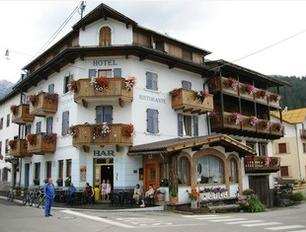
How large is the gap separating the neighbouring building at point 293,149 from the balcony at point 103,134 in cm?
3219

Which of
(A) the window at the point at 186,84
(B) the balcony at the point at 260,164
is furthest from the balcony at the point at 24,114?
(B) the balcony at the point at 260,164

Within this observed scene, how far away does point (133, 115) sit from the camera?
26844 mm

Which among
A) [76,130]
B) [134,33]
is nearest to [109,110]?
[76,130]

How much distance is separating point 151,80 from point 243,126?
9.21 metres

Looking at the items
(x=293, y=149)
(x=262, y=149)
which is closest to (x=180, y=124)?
(x=262, y=149)

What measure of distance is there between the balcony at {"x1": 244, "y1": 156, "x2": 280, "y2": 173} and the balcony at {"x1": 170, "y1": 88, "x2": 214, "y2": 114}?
5867 mm

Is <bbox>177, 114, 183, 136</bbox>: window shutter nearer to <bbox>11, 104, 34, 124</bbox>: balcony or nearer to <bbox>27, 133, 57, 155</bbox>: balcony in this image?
<bbox>27, 133, 57, 155</bbox>: balcony

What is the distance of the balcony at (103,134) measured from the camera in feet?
Result: 82.3

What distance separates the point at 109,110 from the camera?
2703 cm

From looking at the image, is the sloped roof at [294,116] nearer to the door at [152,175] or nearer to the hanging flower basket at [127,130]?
the door at [152,175]

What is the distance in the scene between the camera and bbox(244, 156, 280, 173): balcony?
3228cm

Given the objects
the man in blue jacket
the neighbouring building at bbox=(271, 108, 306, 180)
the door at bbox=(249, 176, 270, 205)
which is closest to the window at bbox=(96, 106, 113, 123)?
the man in blue jacket

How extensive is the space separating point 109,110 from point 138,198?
636 cm

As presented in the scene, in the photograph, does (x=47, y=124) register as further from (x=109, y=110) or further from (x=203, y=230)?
(x=203, y=230)
